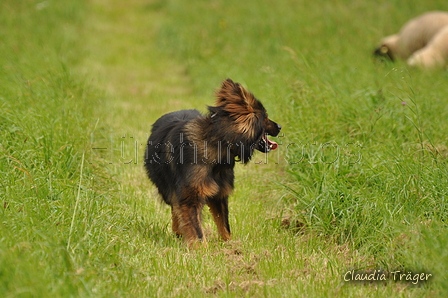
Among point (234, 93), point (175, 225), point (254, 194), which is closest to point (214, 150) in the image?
point (234, 93)

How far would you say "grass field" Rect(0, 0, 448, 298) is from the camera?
127 inches

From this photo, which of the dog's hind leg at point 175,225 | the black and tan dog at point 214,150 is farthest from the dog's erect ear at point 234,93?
the dog's hind leg at point 175,225

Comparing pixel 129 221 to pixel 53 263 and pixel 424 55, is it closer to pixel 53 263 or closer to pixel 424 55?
pixel 53 263

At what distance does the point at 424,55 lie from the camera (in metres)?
8.73

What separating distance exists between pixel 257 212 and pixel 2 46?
688 centimetres

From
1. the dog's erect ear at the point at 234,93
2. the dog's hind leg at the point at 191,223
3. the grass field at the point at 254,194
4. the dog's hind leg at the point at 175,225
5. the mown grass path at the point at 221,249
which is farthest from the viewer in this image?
the dog's hind leg at the point at 175,225

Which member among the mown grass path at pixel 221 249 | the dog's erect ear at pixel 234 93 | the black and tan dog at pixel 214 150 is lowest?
the mown grass path at pixel 221 249

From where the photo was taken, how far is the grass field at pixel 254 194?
3.22 meters

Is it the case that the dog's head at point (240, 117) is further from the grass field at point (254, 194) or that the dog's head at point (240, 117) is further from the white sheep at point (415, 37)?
the white sheep at point (415, 37)

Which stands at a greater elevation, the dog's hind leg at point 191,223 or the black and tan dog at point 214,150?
the black and tan dog at point 214,150

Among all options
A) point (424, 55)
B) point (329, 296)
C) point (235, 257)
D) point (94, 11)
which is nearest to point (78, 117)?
point (235, 257)

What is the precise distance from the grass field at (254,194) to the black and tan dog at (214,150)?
0.31m

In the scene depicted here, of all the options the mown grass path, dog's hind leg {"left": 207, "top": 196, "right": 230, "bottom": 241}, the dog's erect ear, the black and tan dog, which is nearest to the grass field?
the mown grass path

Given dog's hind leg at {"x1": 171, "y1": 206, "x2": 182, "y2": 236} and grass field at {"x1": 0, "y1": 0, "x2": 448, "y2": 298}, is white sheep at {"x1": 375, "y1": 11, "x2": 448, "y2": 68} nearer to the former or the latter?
grass field at {"x1": 0, "y1": 0, "x2": 448, "y2": 298}
